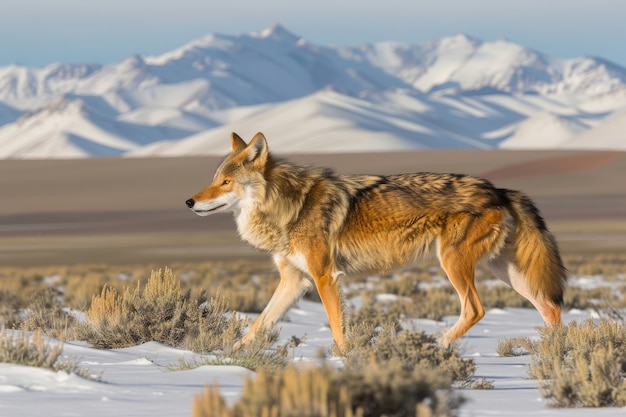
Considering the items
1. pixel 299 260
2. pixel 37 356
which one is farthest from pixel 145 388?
pixel 299 260

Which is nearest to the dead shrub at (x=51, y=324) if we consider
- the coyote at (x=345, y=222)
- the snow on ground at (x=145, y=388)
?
the snow on ground at (x=145, y=388)

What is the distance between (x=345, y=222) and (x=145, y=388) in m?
2.96

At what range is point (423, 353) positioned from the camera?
702 centimetres

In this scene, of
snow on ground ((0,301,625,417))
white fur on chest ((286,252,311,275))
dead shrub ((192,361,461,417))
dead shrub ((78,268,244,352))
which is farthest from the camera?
dead shrub ((78,268,244,352))

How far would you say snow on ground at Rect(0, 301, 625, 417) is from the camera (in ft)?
18.2

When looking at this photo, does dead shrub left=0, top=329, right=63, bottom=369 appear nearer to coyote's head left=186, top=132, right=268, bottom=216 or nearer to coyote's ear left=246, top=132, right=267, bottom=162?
coyote's head left=186, top=132, right=268, bottom=216

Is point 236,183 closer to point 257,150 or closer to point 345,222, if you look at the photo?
point 257,150

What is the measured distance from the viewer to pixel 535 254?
9367 mm

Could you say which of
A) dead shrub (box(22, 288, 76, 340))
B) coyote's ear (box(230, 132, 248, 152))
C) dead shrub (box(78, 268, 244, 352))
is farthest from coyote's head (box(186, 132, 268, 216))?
dead shrub (box(22, 288, 76, 340))

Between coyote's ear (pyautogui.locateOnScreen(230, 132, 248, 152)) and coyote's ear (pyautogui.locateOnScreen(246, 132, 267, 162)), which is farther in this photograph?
coyote's ear (pyautogui.locateOnScreen(230, 132, 248, 152))

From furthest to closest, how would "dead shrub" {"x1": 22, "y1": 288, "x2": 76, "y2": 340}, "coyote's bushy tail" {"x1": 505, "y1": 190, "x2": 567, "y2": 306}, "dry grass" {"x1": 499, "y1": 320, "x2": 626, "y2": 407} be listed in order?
"dead shrub" {"x1": 22, "y1": 288, "x2": 76, "y2": 340} < "coyote's bushy tail" {"x1": 505, "y1": 190, "x2": 567, "y2": 306} < "dry grass" {"x1": 499, "y1": 320, "x2": 626, "y2": 407}

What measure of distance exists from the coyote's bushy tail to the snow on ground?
0.59 m

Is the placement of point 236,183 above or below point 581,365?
above

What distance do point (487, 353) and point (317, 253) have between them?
86.1 inches
